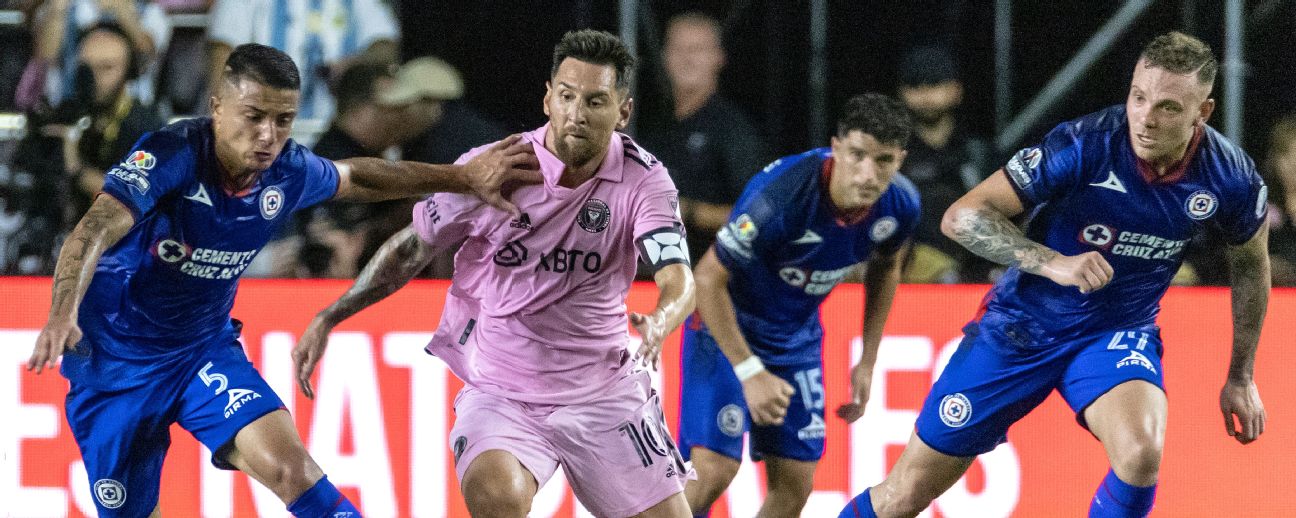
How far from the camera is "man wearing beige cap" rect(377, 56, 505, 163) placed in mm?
6965

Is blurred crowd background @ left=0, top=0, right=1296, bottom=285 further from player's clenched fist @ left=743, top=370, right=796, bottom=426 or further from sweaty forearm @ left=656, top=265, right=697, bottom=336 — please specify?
sweaty forearm @ left=656, top=265, right=697, bottom=336

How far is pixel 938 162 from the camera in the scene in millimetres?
6891

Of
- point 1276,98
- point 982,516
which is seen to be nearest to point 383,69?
point 982,516

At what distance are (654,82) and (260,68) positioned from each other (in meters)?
2.84

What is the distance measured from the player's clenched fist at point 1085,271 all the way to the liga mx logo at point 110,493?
9.95 ft

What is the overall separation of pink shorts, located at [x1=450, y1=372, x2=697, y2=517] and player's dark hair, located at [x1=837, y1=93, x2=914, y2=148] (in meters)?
1.57

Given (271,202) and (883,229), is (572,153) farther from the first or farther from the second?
(883,229)

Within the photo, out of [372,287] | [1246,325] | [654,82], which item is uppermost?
[372,287]

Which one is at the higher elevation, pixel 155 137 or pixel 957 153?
pixel 155 137

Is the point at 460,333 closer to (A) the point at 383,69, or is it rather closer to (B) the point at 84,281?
(B) the point at 84,281

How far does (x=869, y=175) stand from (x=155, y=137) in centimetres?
245

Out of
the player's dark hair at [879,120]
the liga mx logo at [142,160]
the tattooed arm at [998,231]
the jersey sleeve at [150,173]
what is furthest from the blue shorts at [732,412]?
Result: the liga mx logo at [142,160]

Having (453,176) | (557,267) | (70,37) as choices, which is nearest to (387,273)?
(453,176)

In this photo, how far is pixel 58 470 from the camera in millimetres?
6457
